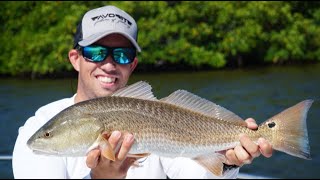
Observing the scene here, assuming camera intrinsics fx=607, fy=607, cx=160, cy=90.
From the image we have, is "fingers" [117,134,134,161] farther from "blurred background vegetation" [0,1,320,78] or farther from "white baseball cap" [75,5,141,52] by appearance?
"blurred background vegetation" [0,1,320,78]

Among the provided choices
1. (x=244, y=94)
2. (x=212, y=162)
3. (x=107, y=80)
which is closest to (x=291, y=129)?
(x=212, y=162)

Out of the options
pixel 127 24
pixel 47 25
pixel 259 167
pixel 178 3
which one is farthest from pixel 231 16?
pixel 127 24

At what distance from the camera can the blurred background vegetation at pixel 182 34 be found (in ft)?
76.6

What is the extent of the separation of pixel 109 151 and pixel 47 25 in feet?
77.0

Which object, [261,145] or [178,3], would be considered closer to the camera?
[261,145]

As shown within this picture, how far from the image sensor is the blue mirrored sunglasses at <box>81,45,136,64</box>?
2.50 m

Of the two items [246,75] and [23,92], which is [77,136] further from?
[246,75]

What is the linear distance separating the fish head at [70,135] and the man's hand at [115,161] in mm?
52

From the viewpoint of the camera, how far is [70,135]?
79.4 inches

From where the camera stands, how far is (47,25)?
2489 cm

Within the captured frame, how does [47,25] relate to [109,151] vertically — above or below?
below

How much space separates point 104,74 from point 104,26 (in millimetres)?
209

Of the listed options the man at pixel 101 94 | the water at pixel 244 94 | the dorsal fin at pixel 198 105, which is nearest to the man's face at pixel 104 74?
the man at pixel 101 94

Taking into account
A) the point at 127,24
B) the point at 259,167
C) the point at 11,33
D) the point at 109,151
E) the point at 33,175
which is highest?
the point at 127,24
